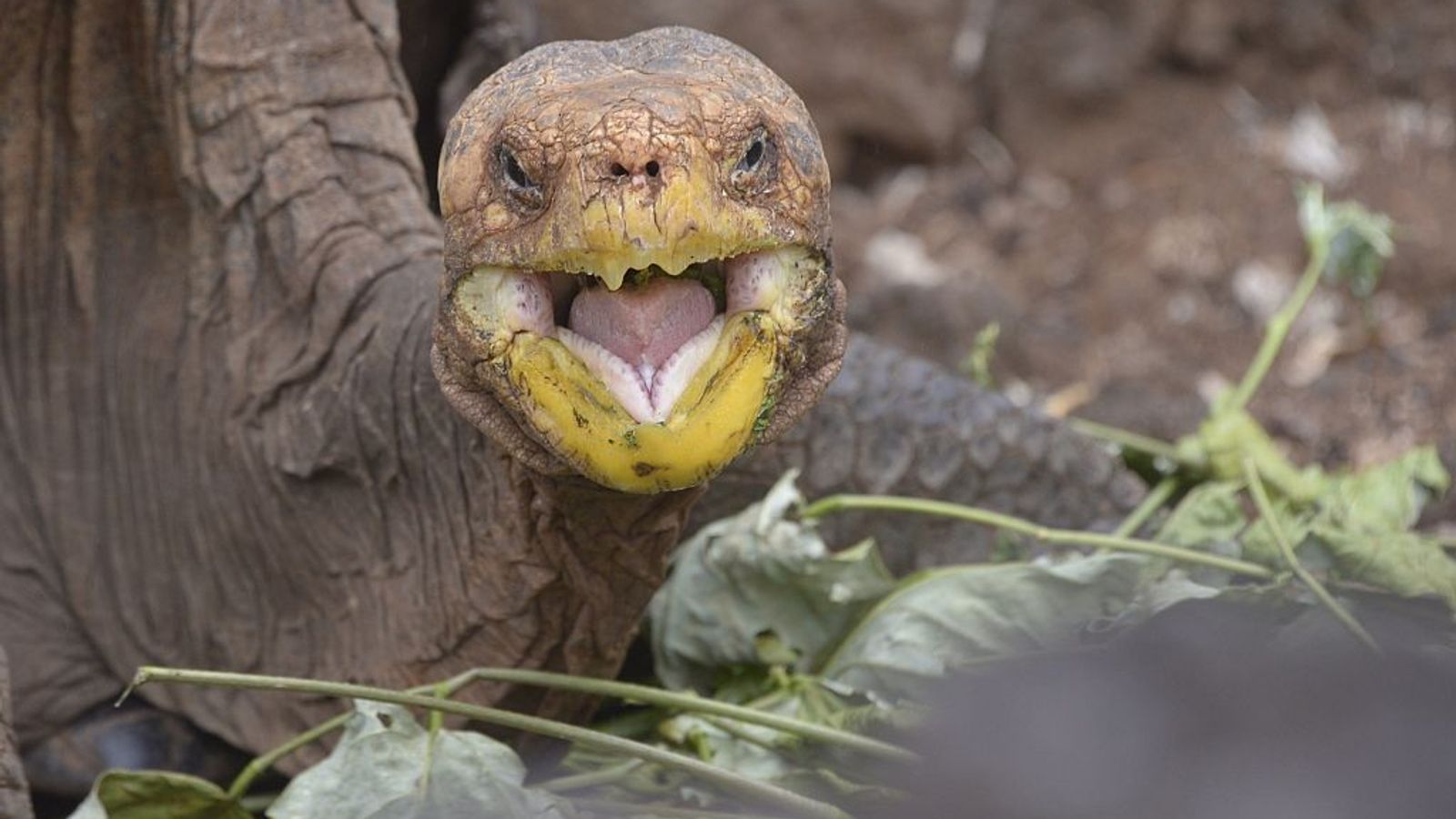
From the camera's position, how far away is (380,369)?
9.02 ft

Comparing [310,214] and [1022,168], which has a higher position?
[310,214]

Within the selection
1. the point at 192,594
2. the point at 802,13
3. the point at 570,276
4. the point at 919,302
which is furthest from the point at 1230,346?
the point at 570,276

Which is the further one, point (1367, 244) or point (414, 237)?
point (1367, 244)

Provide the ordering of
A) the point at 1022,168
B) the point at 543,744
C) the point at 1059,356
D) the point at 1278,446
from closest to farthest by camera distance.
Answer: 1. the point at 543,744
2. the point at 1278,446
3. the point at 1059,356
4. the point at 1022,168

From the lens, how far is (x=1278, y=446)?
4.77m

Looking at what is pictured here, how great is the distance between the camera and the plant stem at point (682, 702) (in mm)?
2447

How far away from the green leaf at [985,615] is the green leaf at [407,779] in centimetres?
56

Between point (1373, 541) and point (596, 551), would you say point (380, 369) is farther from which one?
point (1373, 541)

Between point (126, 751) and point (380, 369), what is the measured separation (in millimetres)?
855

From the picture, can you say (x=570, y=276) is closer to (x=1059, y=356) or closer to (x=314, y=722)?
(x=314, y=722)

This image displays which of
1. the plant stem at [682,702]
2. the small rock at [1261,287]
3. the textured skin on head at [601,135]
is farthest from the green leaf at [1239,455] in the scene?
the small rock at [1261,287]

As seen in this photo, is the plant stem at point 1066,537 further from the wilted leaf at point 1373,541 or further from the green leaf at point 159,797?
the green leaf at point 159,797

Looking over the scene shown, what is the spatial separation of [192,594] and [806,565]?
94cm

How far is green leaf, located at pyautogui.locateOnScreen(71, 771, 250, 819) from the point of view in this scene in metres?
2.41
